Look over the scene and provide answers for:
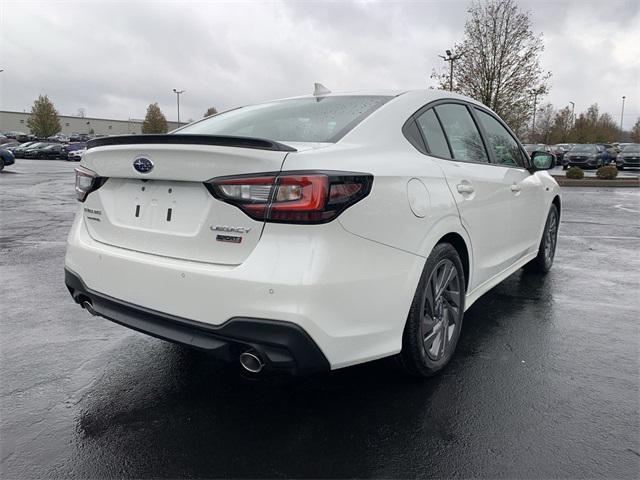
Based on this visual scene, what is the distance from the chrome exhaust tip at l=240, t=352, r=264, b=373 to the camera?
87.9 inches

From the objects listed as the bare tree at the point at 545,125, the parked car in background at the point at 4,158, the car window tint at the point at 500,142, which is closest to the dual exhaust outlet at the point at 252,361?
the car window tint at the point at 500,142

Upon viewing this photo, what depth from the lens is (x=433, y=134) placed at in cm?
318

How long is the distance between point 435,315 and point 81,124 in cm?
13187

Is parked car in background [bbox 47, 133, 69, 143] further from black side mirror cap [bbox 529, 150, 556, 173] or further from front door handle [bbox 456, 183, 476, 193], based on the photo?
front door handle [bbox 456, 183, 476, 193]

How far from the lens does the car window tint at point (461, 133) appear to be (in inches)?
134

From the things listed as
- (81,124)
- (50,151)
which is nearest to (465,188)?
(50,151)

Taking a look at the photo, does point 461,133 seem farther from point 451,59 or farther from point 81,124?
point 81,124

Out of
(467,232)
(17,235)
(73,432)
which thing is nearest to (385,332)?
(467,232)

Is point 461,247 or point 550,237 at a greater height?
point 461,247

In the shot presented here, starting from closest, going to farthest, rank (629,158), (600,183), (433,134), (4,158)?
(433,134), (600,183), (4,158), (629,158)

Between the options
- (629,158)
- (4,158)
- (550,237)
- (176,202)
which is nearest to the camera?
(176,202)

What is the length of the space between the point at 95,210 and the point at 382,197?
1.57 m

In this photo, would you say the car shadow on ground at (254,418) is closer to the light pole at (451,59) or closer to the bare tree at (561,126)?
the light pole at (451,59)

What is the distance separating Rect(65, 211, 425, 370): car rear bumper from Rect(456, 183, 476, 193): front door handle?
724 millimetres
